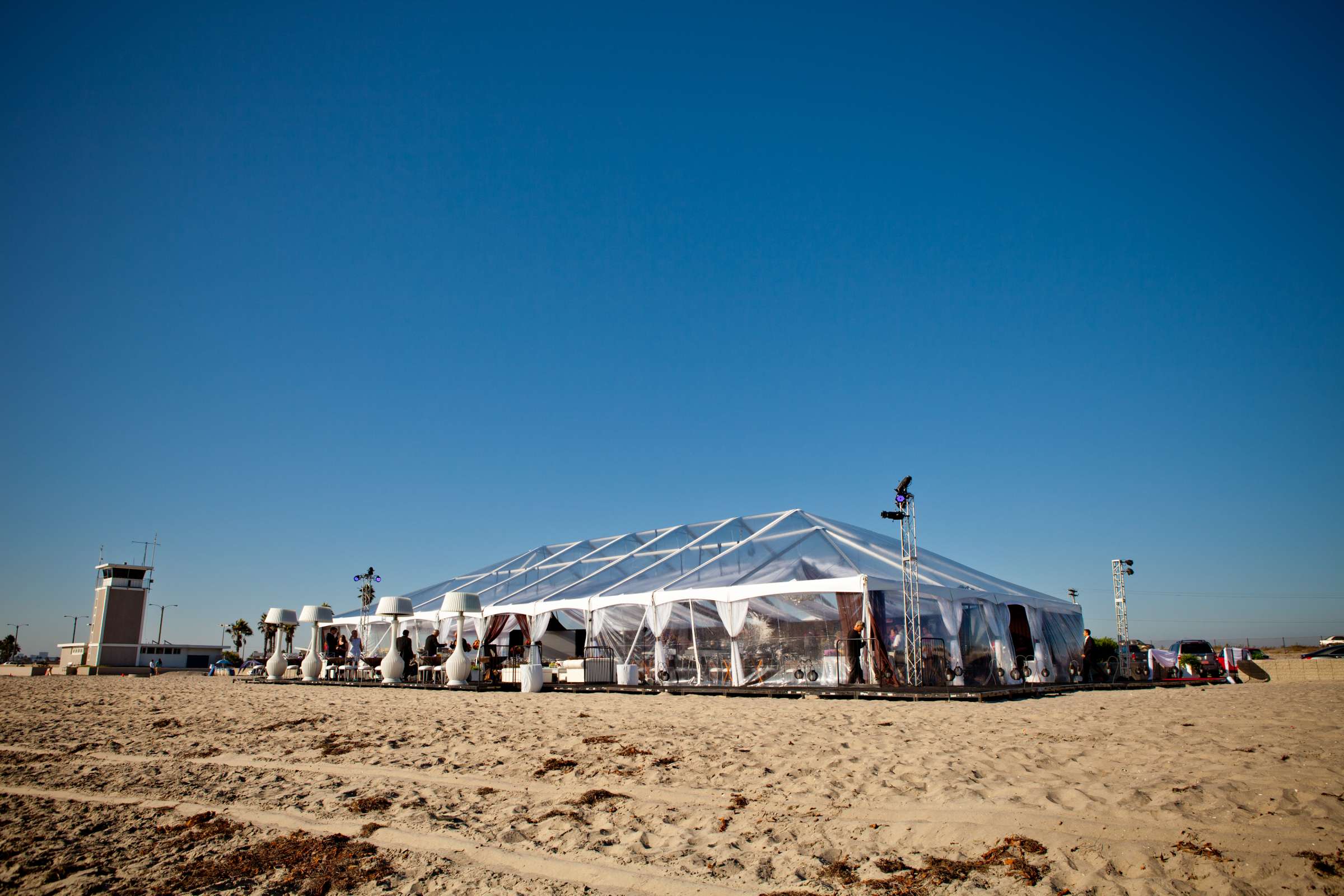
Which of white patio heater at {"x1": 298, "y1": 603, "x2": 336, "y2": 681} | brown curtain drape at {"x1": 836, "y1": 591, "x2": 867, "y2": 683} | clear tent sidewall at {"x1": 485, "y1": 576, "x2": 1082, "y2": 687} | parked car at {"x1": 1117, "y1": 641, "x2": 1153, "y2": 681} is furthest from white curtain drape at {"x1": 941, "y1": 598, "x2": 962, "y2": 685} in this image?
white patio heater at {"x1": 298, "y1": 603, "x2": 336, "y2": 681}

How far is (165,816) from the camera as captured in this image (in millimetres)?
4219

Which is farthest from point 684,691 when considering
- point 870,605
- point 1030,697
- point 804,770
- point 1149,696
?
point 804,770

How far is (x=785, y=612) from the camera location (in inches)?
596

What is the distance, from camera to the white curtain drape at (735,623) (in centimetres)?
1439

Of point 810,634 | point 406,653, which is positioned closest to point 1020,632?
point 810,634

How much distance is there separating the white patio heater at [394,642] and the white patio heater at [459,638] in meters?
1.04

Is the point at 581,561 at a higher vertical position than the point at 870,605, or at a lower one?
higher

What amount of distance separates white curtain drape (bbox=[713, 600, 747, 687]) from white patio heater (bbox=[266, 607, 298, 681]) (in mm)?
10874

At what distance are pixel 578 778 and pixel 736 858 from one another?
189 centimetres

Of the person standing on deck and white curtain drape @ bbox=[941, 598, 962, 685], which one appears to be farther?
white curtain drape @ bbox=[941, 598, 962, 685]

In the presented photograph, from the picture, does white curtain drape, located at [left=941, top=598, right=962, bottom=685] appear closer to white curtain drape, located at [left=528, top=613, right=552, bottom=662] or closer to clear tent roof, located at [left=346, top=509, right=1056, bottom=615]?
clear tent roof, located at [left=346, top=509, right=1056, bottom=615]

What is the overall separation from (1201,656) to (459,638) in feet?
58.3

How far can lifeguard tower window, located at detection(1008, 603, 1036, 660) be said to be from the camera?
15609 millimetres

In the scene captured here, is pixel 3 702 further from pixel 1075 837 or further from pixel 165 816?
pixel 1075 837
